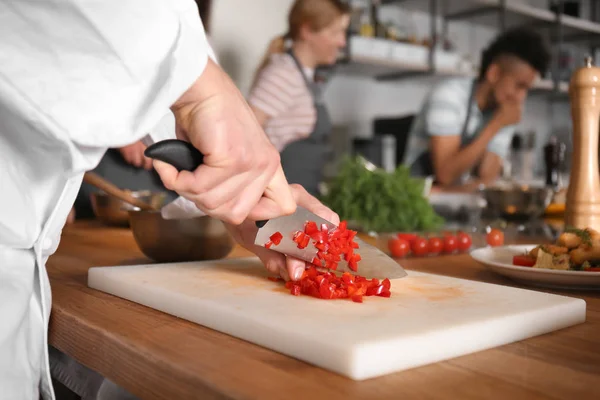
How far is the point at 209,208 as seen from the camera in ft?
2.22

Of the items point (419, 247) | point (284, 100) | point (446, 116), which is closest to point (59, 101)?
point (419, 247)

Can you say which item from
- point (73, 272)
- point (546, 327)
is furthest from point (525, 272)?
point (73, 272)

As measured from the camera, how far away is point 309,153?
2674mm

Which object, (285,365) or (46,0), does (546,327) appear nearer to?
(285,365)

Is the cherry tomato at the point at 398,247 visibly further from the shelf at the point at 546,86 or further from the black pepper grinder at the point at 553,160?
the shelf at the point at 546,86

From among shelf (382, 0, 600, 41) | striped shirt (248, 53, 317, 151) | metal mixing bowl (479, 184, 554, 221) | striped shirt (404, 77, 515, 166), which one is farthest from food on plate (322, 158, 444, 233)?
shelf (382, 0, 600, 41)

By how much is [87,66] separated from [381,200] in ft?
3.19

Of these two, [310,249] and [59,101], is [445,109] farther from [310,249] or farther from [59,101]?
[59,101]

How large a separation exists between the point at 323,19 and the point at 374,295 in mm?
2047

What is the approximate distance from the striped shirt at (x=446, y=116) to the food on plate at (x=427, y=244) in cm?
150

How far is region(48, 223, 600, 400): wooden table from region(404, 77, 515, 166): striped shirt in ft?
6.83

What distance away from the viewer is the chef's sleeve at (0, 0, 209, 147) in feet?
1.78

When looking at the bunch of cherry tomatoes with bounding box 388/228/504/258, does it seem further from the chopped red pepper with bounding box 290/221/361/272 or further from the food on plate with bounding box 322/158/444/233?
the chopped red pepper with bounding box 290/221/361/272

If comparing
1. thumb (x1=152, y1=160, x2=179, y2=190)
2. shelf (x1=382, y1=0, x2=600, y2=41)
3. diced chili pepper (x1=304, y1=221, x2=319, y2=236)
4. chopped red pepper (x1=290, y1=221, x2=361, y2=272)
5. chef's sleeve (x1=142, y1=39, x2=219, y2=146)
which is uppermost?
shelf (x1=382, y1=0, x2=600, y2=41)
